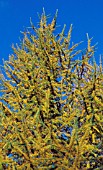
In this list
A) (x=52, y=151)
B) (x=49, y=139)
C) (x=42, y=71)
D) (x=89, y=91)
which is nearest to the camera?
(x=49, y=139)

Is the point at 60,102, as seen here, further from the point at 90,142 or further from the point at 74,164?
the point at 74,164

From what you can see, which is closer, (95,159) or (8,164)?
(8,164)

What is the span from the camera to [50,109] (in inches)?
332

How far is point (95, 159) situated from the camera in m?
7.72

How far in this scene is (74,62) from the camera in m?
9.27

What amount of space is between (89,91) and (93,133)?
3.25ft

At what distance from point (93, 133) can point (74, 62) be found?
220 cm

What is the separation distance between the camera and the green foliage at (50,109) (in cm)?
658

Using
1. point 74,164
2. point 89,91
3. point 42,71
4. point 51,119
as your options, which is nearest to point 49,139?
point 74,164

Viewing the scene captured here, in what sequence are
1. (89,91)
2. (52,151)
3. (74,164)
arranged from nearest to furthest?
(74,164), (52,151), (89,91)

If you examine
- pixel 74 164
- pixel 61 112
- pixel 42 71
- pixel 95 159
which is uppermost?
pixel 42 71

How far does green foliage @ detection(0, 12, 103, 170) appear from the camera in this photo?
6.58 meters

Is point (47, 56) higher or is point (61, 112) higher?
point (47, 56)

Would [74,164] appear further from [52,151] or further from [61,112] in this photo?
[61,112]
